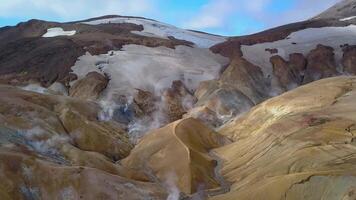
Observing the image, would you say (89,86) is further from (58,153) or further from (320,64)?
(320,64)

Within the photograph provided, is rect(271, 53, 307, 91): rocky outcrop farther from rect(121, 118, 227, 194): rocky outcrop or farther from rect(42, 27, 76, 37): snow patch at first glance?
rect(42, 27, 76, 37): snow patch

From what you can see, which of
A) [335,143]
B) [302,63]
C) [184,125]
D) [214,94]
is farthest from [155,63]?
[335,143]

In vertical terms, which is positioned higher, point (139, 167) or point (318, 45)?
point (318, 45)

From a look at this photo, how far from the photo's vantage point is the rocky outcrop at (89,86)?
10731 cm

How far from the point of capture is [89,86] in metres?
109

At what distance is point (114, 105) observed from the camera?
4011 inches

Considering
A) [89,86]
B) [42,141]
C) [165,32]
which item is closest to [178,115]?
[89,86]

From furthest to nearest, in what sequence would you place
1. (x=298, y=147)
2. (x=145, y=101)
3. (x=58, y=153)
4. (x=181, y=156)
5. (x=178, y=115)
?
(x=145, y=101), (x=178, y=115), (x=181, y=156), (x=58, y=153), (x=298, y=147)

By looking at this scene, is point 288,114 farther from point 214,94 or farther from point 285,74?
point 285,74

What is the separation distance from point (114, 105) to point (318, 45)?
4972 centimetres

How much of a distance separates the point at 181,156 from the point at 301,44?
231 feet

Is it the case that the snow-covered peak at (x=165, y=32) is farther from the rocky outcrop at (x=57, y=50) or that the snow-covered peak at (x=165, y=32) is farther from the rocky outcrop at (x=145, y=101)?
the rocky outcrop at (x=145, y=101)

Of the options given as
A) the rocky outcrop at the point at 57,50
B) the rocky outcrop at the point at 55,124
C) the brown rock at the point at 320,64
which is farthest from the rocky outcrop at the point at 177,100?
the brown rock at the point at 320,64

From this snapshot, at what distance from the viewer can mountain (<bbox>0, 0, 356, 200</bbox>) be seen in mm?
56156
